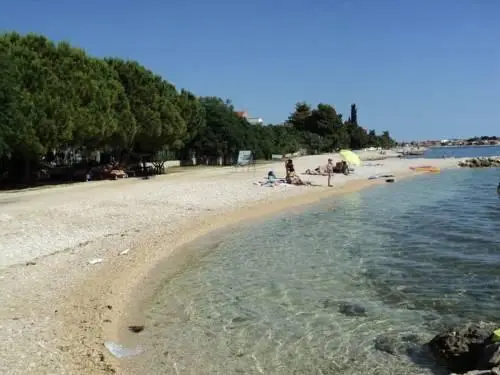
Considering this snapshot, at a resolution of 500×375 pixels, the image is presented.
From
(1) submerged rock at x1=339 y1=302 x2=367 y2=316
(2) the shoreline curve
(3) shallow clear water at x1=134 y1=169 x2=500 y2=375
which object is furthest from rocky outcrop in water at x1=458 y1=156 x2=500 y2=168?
(1) submerged rock at x1=339 y1=302 x2=367 y2=316

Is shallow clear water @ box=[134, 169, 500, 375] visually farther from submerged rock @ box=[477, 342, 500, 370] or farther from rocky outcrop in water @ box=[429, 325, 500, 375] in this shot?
submerged rock @ box=[477, 342, 500, 370]

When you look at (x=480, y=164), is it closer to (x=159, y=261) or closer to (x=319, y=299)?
(x=159, y=261)

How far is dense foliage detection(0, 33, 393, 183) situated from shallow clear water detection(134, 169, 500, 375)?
17228 millimetres

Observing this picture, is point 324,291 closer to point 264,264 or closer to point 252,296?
point 252,296

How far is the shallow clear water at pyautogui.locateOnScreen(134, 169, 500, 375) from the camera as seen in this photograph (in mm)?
8508

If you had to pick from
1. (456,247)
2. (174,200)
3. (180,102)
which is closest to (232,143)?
(180,102)

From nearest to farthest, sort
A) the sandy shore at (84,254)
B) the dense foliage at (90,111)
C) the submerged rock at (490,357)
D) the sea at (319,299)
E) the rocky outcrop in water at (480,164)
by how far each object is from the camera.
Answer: the submerged rock at (490,357)
the sandy shore at (84,254)
the sea at (319,299)
the dense foliage at (90,111)
the rocky outcrop in water at (480,164)

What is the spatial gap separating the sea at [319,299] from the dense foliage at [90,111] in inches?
666

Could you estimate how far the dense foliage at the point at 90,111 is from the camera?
3189 cm

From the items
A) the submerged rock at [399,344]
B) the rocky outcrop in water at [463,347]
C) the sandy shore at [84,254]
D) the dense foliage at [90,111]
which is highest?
the dense foliage at [90,111]

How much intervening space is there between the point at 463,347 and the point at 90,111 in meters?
32.9

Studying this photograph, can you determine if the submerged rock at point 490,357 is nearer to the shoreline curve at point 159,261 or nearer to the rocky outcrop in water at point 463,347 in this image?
the rocky outcrop in water at point 463,347

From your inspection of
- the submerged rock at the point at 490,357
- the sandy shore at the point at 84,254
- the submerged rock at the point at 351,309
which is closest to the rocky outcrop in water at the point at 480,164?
the sandy shore at the point at 84,254

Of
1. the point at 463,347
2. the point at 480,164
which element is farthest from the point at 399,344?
the point at 480,164
